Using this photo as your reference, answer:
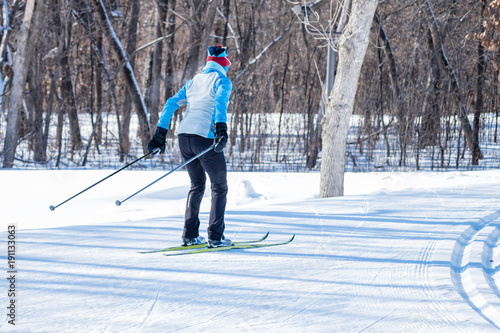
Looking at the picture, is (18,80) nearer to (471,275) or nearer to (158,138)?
(158,138)

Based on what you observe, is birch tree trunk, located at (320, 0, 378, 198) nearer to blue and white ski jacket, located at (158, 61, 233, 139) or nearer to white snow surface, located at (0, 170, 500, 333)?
white snow surface, located at (0, 170, 500, 333)

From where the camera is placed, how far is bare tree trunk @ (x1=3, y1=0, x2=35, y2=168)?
48.8 ft

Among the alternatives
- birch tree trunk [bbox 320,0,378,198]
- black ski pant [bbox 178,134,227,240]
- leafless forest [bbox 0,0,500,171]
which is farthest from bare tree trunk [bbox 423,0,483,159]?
black ski pant [bbox 178,134,227,240]

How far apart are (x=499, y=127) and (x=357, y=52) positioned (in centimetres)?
1819

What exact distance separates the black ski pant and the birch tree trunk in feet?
14.0

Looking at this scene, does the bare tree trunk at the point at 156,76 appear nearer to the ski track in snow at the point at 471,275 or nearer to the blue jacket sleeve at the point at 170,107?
the blue jacket sleeve at the point at 170,107

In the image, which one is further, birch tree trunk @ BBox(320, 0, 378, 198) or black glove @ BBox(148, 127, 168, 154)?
birch tree trunk @ BBox(320, 0, 378, 198)

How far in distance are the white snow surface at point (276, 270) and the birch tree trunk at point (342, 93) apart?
668mm

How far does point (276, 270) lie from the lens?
504 centimetres

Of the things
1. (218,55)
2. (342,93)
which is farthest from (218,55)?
(342,93)

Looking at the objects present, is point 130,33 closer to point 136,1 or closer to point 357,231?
point 136,1

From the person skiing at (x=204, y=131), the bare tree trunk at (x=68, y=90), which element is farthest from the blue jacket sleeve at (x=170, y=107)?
the bare tree trunk at (x=68, y=90)

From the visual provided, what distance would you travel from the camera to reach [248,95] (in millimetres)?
19250

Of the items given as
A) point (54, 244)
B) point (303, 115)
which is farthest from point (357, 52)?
point (303, 115)
